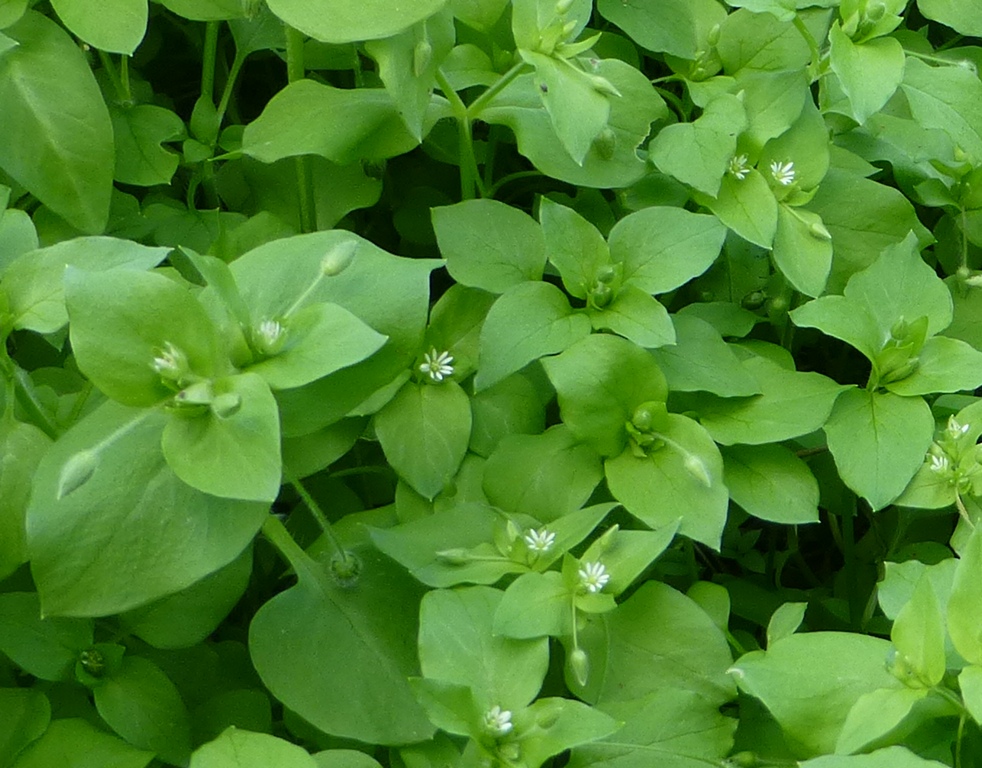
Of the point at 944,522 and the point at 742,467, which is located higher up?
the point at 742,467

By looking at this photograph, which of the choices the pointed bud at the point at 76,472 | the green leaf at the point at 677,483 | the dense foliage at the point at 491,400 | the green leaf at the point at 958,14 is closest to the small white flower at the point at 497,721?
the dense foliage at the point at 491,400

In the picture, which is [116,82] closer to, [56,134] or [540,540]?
[56,134]

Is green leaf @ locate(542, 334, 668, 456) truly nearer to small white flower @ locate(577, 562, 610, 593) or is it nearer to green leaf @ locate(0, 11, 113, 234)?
small white flower @ locate(577, 562, 610, 593)

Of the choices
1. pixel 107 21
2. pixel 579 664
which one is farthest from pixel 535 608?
pixel 107 21

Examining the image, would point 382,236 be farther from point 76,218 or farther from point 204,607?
point 204,607

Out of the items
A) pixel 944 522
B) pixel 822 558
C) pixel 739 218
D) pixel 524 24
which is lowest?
pixel 822 558

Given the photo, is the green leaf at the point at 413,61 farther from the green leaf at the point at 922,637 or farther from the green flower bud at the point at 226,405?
the green leaf at the point at 922,637

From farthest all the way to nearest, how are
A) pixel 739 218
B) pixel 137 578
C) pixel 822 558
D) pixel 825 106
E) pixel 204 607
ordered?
pixel 822 558, pixel 825 106, pixel 739 218, pixel 204 607, pixel 137 578

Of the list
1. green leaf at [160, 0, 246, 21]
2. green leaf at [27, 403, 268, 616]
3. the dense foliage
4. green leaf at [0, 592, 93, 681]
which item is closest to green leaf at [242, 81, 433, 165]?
the dense foliage

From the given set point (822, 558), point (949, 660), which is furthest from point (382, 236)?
point (949, 660)
